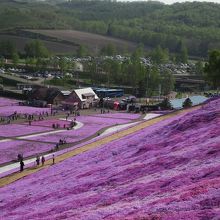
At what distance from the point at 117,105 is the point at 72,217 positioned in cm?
8842

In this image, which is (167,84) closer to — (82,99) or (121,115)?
(82,99)

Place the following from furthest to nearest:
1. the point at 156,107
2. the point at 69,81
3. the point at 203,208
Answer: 1. the point at 69,81
2. the point at 156,107
3. the point at 203,208

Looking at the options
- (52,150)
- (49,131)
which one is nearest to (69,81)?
→ (49,131)

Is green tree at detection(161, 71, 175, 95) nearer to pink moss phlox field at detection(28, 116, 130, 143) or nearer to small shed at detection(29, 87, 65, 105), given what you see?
small shed at detection(29, 87, 65, 105)

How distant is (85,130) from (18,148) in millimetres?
17928

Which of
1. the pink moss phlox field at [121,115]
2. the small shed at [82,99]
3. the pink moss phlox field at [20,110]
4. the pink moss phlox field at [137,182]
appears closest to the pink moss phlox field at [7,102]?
the pink moss phlox field at [20,110]

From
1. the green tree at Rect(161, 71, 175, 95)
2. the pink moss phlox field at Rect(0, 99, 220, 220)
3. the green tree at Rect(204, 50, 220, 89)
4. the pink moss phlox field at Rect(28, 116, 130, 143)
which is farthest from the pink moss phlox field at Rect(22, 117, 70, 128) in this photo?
the green tree at Rect(161, 71, 175, 95)

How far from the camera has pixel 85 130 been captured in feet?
260

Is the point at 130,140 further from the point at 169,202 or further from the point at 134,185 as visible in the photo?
the point at 169,202

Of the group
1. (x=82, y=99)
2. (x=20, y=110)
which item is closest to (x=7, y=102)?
(x=20, y=110)

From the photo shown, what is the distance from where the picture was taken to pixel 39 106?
114812 mm

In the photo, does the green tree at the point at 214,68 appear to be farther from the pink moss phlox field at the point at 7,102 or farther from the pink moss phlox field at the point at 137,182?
the pink moss phlox field at the point at 7,102

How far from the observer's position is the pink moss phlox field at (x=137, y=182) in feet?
74.1

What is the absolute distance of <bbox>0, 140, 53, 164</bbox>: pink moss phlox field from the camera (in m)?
58.2
